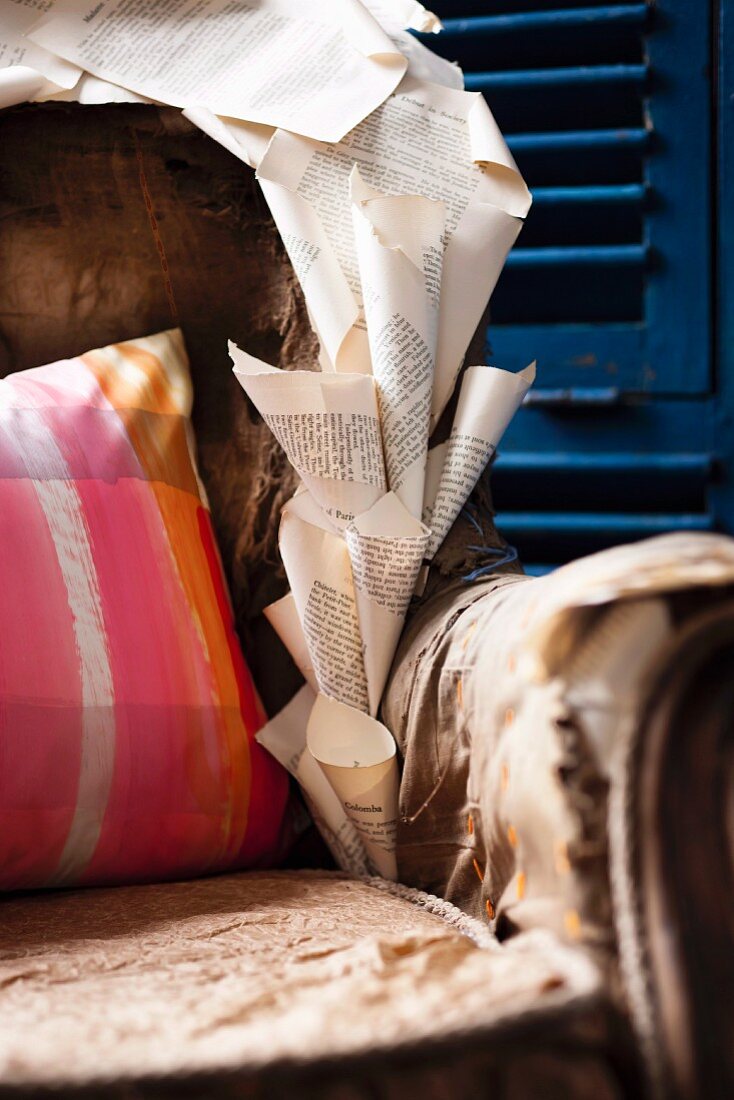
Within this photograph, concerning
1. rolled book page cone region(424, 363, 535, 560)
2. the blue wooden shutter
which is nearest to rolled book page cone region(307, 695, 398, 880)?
rolled book page cone region(424, 363, 535, 560)

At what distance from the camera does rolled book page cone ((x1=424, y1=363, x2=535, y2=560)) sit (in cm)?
74

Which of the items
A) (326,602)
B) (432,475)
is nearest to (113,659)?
(326,602)

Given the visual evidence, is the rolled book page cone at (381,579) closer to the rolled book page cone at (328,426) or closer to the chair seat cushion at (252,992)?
the rolled book page cone at (328,426)

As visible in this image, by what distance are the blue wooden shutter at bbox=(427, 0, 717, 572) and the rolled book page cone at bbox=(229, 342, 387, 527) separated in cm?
70

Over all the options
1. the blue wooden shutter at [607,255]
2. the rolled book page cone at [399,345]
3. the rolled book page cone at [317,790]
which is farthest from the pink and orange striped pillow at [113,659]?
the blue wooden shutter at [607,255]

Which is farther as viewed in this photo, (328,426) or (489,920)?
(328,426)

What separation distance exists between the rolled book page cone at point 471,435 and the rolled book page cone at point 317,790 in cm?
16

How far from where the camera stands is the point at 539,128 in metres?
1.39

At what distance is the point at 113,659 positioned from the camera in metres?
0.63

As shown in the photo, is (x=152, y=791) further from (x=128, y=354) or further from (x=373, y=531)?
(x=128, y=354)

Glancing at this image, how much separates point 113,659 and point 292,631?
0.51 feet

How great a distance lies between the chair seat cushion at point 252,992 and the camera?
1.05 feet

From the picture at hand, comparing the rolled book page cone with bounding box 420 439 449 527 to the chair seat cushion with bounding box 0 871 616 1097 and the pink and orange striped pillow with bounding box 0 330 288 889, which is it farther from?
the chair seat cushion with bounding box 0 871 616 1097

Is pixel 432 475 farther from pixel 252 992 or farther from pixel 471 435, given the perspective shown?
pixel 252 992
